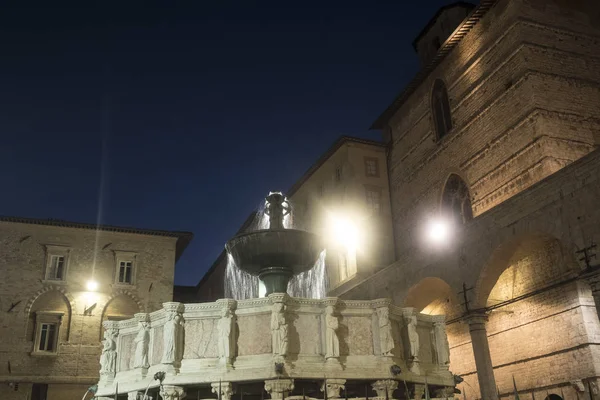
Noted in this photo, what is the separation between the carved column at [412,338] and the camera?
293 inches

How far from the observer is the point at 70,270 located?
22297mm

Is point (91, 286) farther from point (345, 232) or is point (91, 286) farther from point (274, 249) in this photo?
point (274, 249)

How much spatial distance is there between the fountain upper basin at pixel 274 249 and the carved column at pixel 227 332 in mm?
1755

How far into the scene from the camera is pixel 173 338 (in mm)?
6980

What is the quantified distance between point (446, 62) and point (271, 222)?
10807mm

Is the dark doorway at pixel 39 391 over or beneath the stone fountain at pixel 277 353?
over

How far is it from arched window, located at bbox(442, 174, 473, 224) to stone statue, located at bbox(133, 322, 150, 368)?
1145cm

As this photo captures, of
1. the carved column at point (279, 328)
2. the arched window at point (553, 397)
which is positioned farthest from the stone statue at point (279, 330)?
the arched window at point (553, 397)

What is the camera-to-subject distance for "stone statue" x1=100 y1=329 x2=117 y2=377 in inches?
311

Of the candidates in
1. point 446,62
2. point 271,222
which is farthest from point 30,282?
point 446,62

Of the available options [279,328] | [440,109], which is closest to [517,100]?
[440,109]

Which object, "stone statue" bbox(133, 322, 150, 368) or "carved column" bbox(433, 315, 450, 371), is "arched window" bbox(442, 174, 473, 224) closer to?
"carved column" bbox(433, 315, 450, 371)

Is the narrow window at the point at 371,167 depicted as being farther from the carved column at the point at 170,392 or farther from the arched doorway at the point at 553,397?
the carved column at the point at 170,392

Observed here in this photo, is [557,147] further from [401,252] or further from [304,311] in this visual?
[304,311]
